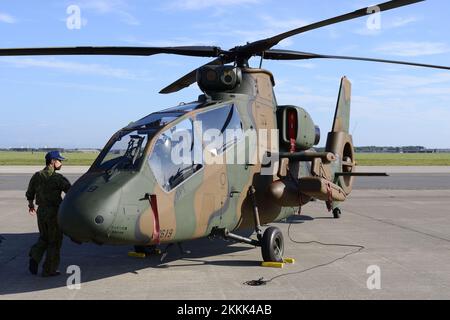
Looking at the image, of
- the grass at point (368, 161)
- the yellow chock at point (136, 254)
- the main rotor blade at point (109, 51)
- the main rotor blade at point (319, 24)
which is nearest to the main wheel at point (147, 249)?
the yellow chock at point (136, 254)

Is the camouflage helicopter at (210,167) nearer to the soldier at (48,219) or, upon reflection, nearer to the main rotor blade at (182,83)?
the soldier at (48,219)

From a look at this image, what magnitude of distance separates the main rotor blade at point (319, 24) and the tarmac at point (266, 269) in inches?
151

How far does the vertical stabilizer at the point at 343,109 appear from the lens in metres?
12.1

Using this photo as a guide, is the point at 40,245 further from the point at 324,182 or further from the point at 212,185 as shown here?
the point at 324,182

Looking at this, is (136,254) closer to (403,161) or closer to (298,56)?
(298,56)

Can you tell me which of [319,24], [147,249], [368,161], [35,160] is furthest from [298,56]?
[35,160]

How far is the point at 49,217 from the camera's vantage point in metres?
7.21

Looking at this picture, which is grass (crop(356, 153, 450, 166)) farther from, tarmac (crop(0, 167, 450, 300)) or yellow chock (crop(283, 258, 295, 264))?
yellow chock (crop(283, 258, 295, 264))

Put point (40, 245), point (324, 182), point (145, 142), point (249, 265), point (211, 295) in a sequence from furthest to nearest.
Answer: point (324, 182) < point (249, 265) < point (40, 245) < point (145, 142) < point (211, 295)

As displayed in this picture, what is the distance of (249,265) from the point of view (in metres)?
8.15

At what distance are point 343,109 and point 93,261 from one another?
744 cm

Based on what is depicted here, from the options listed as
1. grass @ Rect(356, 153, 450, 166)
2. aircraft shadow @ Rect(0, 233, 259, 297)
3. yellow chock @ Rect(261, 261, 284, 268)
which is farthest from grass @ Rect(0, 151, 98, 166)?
grass @ Rect(356, 153, 450, 166)

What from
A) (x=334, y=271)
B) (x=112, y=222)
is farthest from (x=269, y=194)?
(x=112, y=222)
